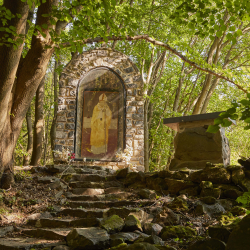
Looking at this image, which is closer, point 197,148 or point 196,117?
point 197,148

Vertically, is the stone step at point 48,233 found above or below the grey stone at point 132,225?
below

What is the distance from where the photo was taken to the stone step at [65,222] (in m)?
3.05

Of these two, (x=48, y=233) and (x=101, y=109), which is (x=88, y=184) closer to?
(x=48, y=233)

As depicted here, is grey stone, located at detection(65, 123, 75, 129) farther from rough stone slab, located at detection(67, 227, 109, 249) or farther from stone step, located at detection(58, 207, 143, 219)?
rough stone slab, located at detection(67, 227, 109, 249)

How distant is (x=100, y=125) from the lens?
751 centimetres

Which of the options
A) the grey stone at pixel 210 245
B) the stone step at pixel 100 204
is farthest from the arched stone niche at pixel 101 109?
the grey stone at pixel 210 245

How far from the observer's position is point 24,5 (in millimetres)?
3291

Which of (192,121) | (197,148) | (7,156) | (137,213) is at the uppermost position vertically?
(192,121)

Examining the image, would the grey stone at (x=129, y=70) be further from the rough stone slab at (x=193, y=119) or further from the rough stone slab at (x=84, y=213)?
the rough stone slab at (x=84, y=213)

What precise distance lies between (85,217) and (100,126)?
425 cm

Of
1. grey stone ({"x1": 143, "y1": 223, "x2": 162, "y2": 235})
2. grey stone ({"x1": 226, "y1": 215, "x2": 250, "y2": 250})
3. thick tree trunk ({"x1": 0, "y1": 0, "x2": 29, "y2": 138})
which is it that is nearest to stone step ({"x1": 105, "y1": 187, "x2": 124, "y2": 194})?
grey stone ({"x1": 143, "y1": 223, "x2": 162, "y2": 235})

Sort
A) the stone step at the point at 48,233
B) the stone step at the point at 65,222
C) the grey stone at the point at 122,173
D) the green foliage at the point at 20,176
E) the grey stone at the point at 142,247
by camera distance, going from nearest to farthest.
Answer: the grey stone at the point at 142,247 → the stone step at the point at 48,233 → the stone step at the point at 65,222 → the green foliage at the point at 20,176 → the grey stone at the point at 122,173

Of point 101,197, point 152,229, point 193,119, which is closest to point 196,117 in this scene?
point 193,119

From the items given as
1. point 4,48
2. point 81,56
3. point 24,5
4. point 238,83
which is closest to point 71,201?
point 4,48
